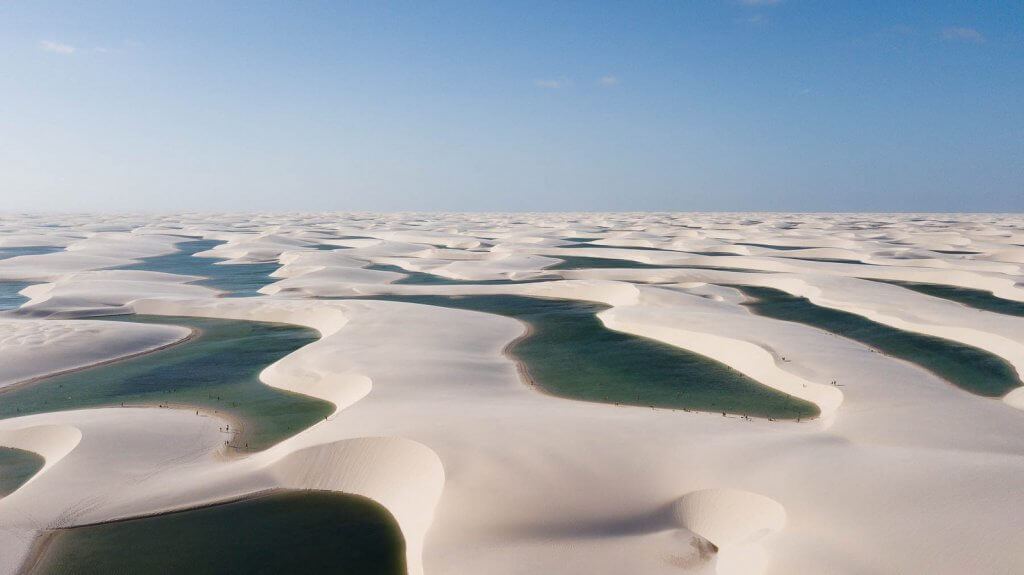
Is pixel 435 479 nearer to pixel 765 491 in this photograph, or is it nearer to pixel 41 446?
pixel 765 491

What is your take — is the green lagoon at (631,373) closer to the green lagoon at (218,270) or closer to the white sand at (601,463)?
the white sand at (601,463)

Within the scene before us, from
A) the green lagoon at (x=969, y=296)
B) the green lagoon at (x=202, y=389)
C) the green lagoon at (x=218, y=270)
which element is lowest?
the green lagoon at (x=218, y=270)

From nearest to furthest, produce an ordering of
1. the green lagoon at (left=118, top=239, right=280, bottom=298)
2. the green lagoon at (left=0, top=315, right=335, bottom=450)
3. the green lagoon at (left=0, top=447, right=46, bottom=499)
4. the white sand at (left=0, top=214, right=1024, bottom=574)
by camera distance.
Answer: the white sand at (left=0, top=214, right=1024, bottom=574), the green lagoon at (left=0, top=447, right=46, bottom=499), the green lagoon at (left=0, top=315, right=335, bottom=450), the green lagoon at (left=118, top=239, right=280, bottom=298)

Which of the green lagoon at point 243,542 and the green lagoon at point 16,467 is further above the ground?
the green lagoon at point 243,542

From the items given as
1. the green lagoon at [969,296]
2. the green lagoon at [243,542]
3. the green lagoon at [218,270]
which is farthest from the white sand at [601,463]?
the green lagoon at [218,270]

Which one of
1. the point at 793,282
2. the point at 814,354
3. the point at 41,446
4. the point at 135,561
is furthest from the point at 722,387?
the point at 793,282

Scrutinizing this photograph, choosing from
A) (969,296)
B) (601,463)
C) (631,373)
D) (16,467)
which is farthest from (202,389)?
(969,296)

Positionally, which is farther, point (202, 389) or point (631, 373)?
point (631, 373)

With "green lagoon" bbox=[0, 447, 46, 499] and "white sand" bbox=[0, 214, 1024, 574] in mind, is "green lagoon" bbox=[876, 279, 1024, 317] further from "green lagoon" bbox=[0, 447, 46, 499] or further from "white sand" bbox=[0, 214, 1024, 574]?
"green lagoon" bbox=[0, 447, 46, 499]

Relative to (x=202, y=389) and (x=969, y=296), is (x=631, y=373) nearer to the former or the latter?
(x=202, y=389)

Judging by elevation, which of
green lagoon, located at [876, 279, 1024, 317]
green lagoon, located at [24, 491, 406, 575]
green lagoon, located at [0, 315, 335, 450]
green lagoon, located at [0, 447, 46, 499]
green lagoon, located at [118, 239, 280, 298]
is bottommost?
green lagoon, located at [118, 239, 280, 298]

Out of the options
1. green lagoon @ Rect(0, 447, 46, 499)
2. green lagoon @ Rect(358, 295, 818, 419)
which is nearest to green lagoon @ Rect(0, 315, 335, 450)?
green lagoon @ Rect(0, 447, 46, 499)
